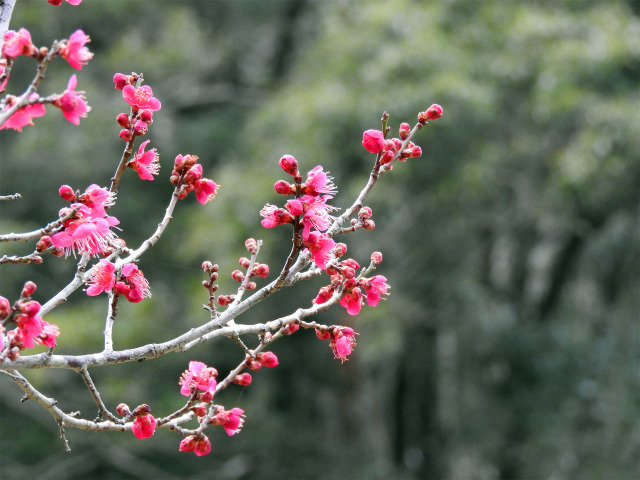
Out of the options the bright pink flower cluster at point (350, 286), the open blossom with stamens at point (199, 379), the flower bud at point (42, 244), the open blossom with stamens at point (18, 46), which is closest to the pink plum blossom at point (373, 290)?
the bright pink flower cluster at point (350, 286)

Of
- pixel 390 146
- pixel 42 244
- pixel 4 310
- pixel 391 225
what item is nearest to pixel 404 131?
pixel 390 146

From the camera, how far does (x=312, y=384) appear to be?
9109 mm

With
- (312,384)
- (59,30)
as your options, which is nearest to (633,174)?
(312,384)

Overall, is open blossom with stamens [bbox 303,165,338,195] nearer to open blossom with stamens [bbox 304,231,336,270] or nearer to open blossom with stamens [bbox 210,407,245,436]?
open blossom with stamens [bbox 304,231,336,270]

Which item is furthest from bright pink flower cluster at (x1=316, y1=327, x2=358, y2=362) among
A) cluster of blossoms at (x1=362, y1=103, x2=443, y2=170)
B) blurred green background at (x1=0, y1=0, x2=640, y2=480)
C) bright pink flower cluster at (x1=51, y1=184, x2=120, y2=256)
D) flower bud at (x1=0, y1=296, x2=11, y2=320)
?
blurred green background at (x1=0, y1=0, x2=640, y2=480)

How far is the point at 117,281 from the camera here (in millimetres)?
1679

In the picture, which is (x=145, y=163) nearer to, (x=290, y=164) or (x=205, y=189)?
(x=205, y=189)

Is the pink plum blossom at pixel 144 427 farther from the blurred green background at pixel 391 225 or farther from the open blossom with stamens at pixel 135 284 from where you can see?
the blurred green background at pixel 391 225

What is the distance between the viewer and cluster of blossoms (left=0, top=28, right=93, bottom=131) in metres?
1.40

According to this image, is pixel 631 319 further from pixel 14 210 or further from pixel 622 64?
pixel 14 210

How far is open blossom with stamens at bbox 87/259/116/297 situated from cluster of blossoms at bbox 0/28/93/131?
291mm

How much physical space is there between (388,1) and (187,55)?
3286mm

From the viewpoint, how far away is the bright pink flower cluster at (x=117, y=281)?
163 cm

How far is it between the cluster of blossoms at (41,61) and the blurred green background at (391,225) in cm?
532
